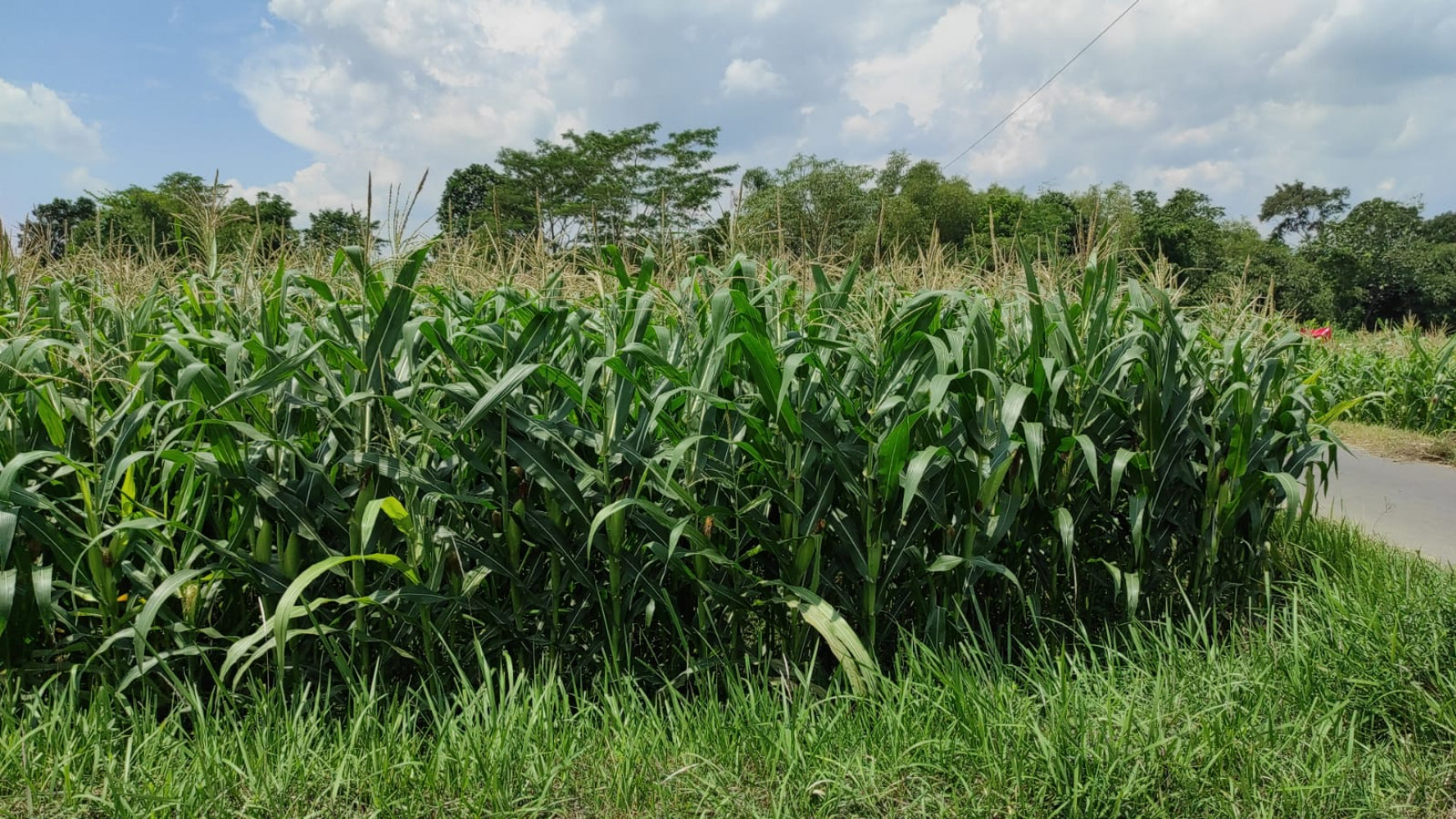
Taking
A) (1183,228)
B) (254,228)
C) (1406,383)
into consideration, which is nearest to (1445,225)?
(1183,228)

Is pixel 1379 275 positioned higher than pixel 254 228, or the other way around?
pixel 1379 275

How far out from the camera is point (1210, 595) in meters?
3.07

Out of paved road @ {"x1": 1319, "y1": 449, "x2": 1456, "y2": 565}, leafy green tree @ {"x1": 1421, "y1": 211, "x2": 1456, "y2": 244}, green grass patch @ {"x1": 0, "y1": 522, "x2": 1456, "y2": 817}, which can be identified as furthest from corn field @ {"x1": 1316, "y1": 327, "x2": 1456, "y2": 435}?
leafy green tree @ {"x1": 1421, "y1": 211, "x2": 1456, "y2": 244}

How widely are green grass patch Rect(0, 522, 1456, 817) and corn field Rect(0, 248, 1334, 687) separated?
0.53ft

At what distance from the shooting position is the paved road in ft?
15.8

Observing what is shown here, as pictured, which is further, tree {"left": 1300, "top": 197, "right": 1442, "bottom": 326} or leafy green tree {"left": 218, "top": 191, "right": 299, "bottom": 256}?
tree {"left": 1300, "top": 197, "right": 1442, "bottom": 326}

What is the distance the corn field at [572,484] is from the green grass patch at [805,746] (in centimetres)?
16

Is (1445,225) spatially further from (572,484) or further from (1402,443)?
(572,484)

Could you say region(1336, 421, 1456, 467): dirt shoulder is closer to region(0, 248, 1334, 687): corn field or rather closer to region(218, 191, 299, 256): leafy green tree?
region(0, 248, 1334, 687): corn field

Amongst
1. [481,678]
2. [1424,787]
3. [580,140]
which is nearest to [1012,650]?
[1424,787]

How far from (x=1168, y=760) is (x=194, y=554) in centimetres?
266

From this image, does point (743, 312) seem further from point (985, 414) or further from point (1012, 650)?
point (1012, 650)

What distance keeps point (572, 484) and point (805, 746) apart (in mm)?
961

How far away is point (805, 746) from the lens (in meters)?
2.05
